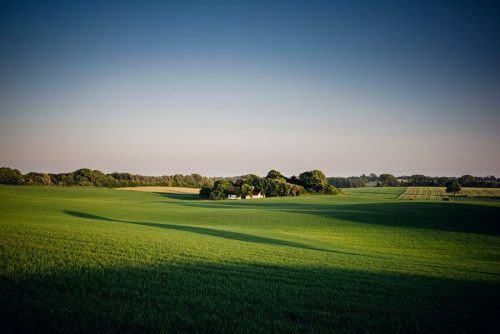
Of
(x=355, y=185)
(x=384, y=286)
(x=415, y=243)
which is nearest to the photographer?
(x=384, y=286)

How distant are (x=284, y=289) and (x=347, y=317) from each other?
2.29 meters

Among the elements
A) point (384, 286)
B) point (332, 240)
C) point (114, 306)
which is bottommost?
point (332, 240)

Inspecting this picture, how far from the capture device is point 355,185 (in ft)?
511

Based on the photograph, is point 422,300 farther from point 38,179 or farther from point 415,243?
point 38,179

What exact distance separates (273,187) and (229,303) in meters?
87.1

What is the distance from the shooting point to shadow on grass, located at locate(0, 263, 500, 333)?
5453mm

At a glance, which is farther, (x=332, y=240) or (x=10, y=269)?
(x=332, y=240)

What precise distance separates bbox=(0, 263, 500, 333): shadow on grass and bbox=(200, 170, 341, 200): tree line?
76.3 meters

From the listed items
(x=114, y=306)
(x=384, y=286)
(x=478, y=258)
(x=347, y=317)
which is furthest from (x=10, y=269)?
(x=478, y=258)

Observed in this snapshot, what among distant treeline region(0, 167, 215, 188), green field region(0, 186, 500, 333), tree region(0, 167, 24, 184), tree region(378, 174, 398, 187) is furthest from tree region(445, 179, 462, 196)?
tree region(0, 167, 24, 184)

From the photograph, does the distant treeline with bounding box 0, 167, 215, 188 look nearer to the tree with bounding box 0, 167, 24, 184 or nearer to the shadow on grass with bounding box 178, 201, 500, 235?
the tree with bounding box 0, 167, 24, 184

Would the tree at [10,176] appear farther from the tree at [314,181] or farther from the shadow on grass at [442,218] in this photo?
the tree at [314,181]

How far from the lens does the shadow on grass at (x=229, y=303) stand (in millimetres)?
5453

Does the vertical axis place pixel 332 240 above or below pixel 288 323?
below
